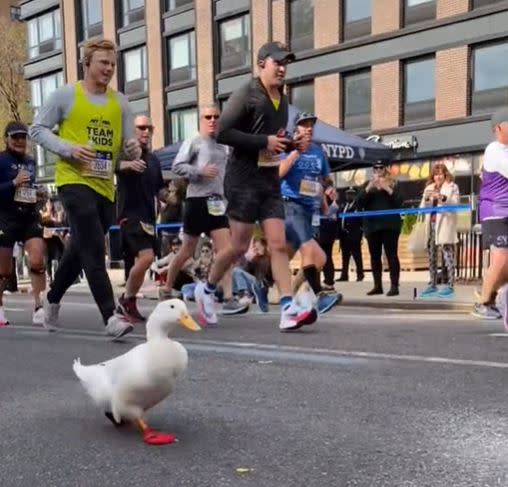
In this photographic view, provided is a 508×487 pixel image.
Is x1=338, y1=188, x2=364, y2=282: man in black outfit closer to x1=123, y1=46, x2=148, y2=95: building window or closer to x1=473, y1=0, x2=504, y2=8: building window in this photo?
x1=473, y1=0, x2=504, y2=8: building window

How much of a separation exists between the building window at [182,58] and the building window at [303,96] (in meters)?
5.57

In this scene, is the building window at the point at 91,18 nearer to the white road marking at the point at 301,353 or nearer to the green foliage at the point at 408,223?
the green foliage at the point at 408,223

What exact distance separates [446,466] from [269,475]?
60 centimetres

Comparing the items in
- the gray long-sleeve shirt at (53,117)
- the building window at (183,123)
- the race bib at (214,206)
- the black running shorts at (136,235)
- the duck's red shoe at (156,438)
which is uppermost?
the building window at (183,123)

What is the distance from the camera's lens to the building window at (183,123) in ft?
101

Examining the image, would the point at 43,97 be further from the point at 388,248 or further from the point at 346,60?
the point at 388,248

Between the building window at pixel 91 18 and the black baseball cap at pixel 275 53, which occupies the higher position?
the building window at pixel 91 18

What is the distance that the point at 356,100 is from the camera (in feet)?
83.2

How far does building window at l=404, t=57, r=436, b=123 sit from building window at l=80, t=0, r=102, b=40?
18.3 meters

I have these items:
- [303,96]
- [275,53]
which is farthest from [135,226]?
[303,96]

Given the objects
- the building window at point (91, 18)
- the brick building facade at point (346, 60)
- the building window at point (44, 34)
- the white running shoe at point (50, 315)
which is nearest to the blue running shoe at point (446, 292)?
the white running shoe at point (50, 315)

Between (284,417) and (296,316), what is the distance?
2.11 metres

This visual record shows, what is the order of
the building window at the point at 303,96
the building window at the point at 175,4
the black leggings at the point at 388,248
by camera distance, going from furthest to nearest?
the building window at the point at 175,4 → the building window at the point at 303,96 → the black leggings at the point at 388,248

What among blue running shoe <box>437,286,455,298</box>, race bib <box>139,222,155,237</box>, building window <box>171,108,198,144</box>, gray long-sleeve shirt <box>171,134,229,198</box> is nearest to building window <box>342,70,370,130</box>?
building window <box>171,108,198,144</box>
